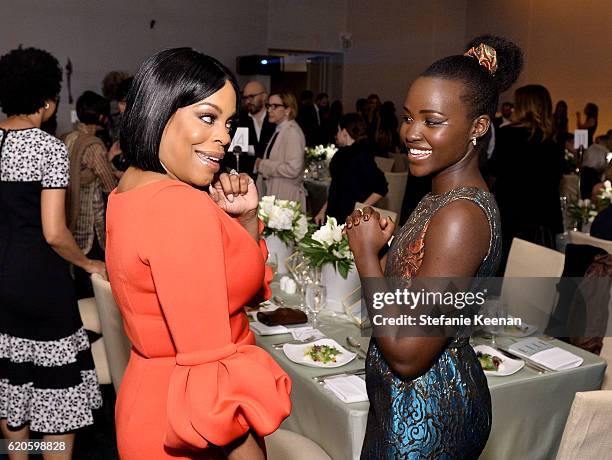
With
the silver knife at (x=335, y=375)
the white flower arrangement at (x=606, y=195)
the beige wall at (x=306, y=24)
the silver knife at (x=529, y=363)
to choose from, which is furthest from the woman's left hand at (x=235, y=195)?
the beige wall at (x=306, y=24)

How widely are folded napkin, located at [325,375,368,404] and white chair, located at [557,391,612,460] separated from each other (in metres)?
0.67

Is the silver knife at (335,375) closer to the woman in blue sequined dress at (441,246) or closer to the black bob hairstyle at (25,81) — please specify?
the woman in blue sequined dress at (441,246)

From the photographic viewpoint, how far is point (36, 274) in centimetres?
264

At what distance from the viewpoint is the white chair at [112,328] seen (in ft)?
8.53

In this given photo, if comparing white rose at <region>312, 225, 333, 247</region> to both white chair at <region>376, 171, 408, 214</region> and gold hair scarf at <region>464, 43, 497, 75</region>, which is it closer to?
gold hair scarf at <region>464, 43, 497, 75</region>

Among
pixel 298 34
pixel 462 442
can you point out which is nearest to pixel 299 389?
pixel 462 442

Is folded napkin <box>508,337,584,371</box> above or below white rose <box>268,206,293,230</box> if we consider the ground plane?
below

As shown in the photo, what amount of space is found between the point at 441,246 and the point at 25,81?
1927mm

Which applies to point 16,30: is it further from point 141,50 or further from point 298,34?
point 298,34

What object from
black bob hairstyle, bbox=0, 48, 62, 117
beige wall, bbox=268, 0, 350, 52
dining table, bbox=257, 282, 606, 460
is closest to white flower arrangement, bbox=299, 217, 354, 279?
dining table, bbox=257, 282, 606, 460

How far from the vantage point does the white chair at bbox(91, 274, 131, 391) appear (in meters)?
2.60

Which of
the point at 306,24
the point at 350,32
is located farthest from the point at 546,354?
the point at 350,32

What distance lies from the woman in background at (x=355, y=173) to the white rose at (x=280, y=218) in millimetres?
1433

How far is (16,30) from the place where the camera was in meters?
9.07
